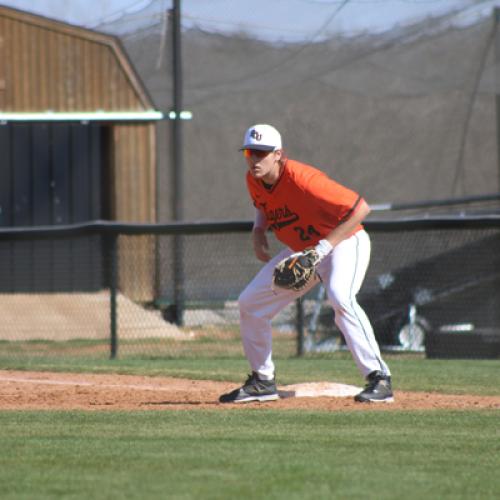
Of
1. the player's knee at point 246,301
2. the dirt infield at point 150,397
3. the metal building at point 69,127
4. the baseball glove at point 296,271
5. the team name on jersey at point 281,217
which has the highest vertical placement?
the metal building at point 69,127

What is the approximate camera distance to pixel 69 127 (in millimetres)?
18297

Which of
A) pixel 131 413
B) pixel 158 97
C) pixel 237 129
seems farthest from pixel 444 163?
pixel 131 413

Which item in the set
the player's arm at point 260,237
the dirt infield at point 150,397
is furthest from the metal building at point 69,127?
the player's arm at point 260,237

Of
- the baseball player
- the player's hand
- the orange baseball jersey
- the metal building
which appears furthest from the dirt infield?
the metal building

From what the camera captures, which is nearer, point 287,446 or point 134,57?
point 287,446

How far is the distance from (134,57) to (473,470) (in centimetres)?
1353

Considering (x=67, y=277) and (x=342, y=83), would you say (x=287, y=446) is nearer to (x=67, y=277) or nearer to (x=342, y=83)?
(x=67, y=277)

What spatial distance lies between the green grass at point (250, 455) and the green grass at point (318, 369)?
2.47 metres

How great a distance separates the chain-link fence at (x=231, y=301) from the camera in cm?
1298

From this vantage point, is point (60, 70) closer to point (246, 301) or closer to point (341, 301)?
point (246, 301)

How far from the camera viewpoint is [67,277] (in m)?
16.6

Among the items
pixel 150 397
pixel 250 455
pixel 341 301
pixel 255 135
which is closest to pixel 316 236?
pixel 341 301

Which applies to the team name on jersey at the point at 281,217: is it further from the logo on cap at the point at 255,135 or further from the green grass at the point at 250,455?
the green grass at the point at 250,455

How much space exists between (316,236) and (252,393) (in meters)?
1.15
